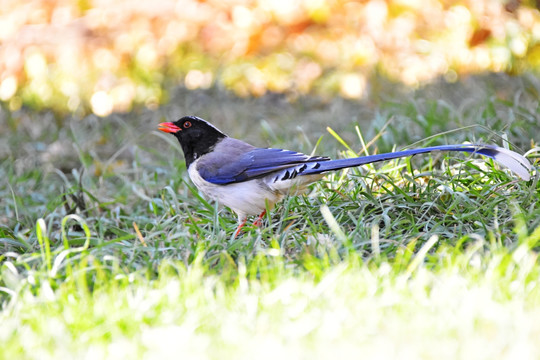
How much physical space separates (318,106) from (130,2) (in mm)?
2579

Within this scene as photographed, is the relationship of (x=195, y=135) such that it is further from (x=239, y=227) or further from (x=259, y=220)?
(x=239, y=227)

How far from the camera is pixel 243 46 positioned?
888cm

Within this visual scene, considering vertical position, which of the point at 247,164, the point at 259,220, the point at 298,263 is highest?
the point at 247,164

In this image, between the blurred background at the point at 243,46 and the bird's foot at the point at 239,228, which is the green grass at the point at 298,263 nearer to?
the bird's foot at the point at 239,228

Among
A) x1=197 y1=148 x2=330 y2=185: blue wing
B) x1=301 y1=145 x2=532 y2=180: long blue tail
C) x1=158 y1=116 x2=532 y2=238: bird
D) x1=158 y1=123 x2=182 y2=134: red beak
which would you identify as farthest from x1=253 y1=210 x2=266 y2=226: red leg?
x1=158 y1=123 x2=182 y2=134: red beak

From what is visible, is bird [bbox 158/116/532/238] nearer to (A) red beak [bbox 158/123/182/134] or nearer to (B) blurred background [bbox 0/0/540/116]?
(A) red beak [bbox 158/123/182/134]

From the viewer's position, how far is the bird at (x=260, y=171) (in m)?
4.26

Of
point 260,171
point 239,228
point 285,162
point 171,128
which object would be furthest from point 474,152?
point 171,128

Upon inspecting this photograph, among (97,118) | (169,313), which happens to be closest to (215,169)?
(169,313)

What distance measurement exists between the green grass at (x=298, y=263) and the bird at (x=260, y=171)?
12 cm

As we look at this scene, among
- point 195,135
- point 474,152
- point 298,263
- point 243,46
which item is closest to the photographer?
point 298,263

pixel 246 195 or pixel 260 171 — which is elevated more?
pixel 260 171

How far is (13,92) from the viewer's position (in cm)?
813

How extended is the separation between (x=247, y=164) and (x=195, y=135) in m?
0.55
